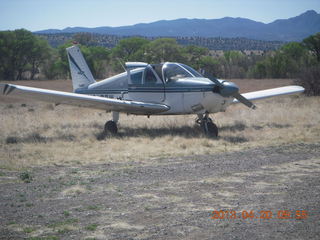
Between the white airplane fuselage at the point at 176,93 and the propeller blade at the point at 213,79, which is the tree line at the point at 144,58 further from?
the propeller blade at the point at 213,79

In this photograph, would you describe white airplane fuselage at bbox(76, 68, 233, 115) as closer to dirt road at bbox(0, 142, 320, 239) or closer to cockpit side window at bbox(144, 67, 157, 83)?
cockpit side window at bbox(144, 67, 157, 83)

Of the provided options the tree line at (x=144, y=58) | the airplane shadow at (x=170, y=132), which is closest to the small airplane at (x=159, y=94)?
the airplane shadow at (x=170, y=132)

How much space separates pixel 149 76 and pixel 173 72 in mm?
805

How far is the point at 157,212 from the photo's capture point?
5594 mm

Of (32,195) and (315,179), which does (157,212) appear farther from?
(315,179)

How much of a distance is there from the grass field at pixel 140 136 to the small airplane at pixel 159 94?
79 centimetres

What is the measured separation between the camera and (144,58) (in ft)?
156

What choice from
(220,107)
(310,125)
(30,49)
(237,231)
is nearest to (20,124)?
(220,107)

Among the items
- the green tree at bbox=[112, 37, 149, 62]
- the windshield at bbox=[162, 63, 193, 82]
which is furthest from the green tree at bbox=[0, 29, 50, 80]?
the windshield at bbox=[162, 63, 193, 82]

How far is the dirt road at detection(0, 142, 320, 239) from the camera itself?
491 centimetres

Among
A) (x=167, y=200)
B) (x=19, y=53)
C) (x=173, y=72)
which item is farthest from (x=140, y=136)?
(x=19, y=53)

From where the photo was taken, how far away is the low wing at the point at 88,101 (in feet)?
38.1

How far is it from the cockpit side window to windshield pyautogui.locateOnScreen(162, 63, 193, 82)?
1.28ft

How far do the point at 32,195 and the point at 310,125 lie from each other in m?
10.4
